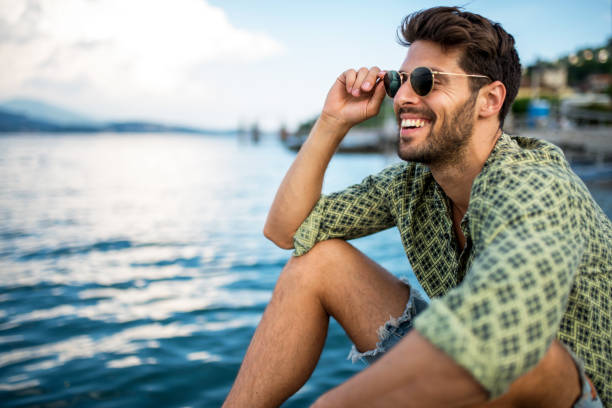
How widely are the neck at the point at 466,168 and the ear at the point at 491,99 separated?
68 mm

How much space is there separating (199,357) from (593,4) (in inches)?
206

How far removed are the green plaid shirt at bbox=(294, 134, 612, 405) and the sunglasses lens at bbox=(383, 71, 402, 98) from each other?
0.34 metres

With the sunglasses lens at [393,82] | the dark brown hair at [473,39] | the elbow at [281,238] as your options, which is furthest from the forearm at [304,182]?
the dark brown hair at [473,39]

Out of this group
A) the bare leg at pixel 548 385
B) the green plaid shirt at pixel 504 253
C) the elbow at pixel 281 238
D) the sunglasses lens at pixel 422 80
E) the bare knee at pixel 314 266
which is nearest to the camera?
the green plaid shirt at pixel 504 253

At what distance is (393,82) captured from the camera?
1.87 metres

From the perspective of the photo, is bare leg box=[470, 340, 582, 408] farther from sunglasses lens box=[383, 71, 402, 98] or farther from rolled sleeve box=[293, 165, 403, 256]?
sunglasses lens box=[383, 71, 402, 98]

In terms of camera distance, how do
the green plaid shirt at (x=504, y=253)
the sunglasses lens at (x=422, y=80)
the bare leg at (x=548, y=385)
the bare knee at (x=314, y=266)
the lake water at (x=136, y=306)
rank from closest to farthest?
the green plaid shirt at (x=504, y=253)
the bare leg at (x=548, y=385)
the sunglasses lens at (x=422, y=80)
the bare knee at (x=314, y=266)
the lake water at (x=136, y=306)

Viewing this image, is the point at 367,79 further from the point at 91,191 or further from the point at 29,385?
the point at 91,191

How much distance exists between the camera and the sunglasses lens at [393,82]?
185 cm

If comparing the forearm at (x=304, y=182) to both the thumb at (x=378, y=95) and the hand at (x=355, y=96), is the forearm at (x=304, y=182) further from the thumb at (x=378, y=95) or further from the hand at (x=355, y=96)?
the thumb at (x=378, y=95)

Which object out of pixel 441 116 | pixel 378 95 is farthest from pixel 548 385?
pixel 378 95

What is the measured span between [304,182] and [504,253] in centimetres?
109

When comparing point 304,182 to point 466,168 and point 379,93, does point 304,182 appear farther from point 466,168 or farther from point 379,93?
point 466,168

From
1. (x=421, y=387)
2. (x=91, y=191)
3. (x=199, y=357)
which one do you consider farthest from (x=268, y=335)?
(x=91, y=191)
